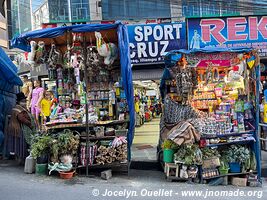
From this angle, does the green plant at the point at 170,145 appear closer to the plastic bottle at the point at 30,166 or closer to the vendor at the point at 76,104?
the vendor at the point at 76,104

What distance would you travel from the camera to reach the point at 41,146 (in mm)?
5930

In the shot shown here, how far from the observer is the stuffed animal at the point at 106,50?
6301 millimetres

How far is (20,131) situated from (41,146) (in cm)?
140

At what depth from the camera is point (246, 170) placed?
6.12 meters

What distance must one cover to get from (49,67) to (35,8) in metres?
20.0

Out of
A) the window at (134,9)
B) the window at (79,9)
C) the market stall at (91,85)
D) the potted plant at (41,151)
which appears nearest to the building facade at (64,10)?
the window at (79,9)

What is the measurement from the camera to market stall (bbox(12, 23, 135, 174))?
6156mm

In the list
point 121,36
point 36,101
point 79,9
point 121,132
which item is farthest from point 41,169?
point 79,9

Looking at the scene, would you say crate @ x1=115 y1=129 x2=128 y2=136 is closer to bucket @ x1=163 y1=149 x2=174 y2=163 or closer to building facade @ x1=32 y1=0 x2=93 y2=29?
bucket @ x1=163 y1=149 x2=174 y2=163

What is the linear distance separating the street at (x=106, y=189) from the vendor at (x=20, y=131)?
812 mm

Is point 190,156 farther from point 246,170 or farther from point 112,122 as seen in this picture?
point 112,122

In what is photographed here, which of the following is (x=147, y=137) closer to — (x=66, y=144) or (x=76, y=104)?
(x=76, y=104)

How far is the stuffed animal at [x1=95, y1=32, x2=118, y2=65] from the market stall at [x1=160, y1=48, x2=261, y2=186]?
120cm

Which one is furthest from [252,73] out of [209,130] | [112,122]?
[112,122]
